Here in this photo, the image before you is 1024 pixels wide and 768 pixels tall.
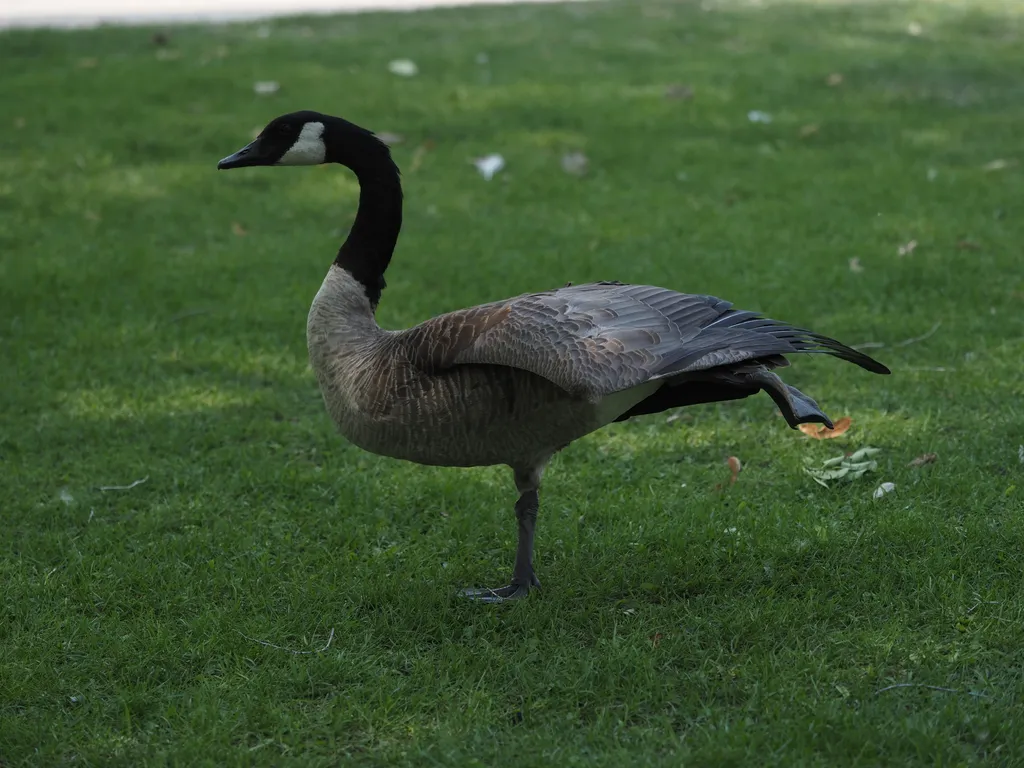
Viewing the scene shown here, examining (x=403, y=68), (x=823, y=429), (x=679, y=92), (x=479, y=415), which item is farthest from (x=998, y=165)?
(x=479, y=415)

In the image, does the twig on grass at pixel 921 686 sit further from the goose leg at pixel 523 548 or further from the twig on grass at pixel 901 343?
the twig on grass at pixel 901 343

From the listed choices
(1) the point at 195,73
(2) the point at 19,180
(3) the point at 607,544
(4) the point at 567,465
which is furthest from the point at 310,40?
(3) the point at 607,544

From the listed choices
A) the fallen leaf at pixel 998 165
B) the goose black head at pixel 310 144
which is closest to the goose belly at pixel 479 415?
the goose black head at pixel 310 144

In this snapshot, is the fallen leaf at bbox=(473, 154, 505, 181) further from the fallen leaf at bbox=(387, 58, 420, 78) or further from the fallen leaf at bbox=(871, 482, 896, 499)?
the fallen leaf at bbox=(871, 482, 896, 499)

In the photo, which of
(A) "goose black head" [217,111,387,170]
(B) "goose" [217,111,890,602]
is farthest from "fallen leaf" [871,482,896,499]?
(A) "goose black head" [217,111,387,170]

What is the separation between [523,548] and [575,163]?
5207 millimetres

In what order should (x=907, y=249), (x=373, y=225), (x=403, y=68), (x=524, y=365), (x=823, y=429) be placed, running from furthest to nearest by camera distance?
(x=403, y=68) < (x=907, y=249) < (x=823, y=429) < (x=373, y=225) < (x=524, y=365)

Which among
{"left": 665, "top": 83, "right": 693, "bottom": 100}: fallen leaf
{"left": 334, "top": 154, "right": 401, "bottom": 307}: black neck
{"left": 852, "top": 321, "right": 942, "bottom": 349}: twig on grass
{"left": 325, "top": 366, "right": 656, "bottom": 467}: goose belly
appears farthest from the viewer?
{"left": 665, "top": 83, "right": 693, "bottom": 100}: fallen leaf

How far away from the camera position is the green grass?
3.54 meters

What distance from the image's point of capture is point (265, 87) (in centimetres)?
1000

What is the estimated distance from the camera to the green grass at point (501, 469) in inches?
140

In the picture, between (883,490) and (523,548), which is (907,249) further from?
(523,548)

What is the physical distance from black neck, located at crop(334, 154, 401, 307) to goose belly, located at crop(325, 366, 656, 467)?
58 centimetres

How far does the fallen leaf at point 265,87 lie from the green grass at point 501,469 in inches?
4.6
